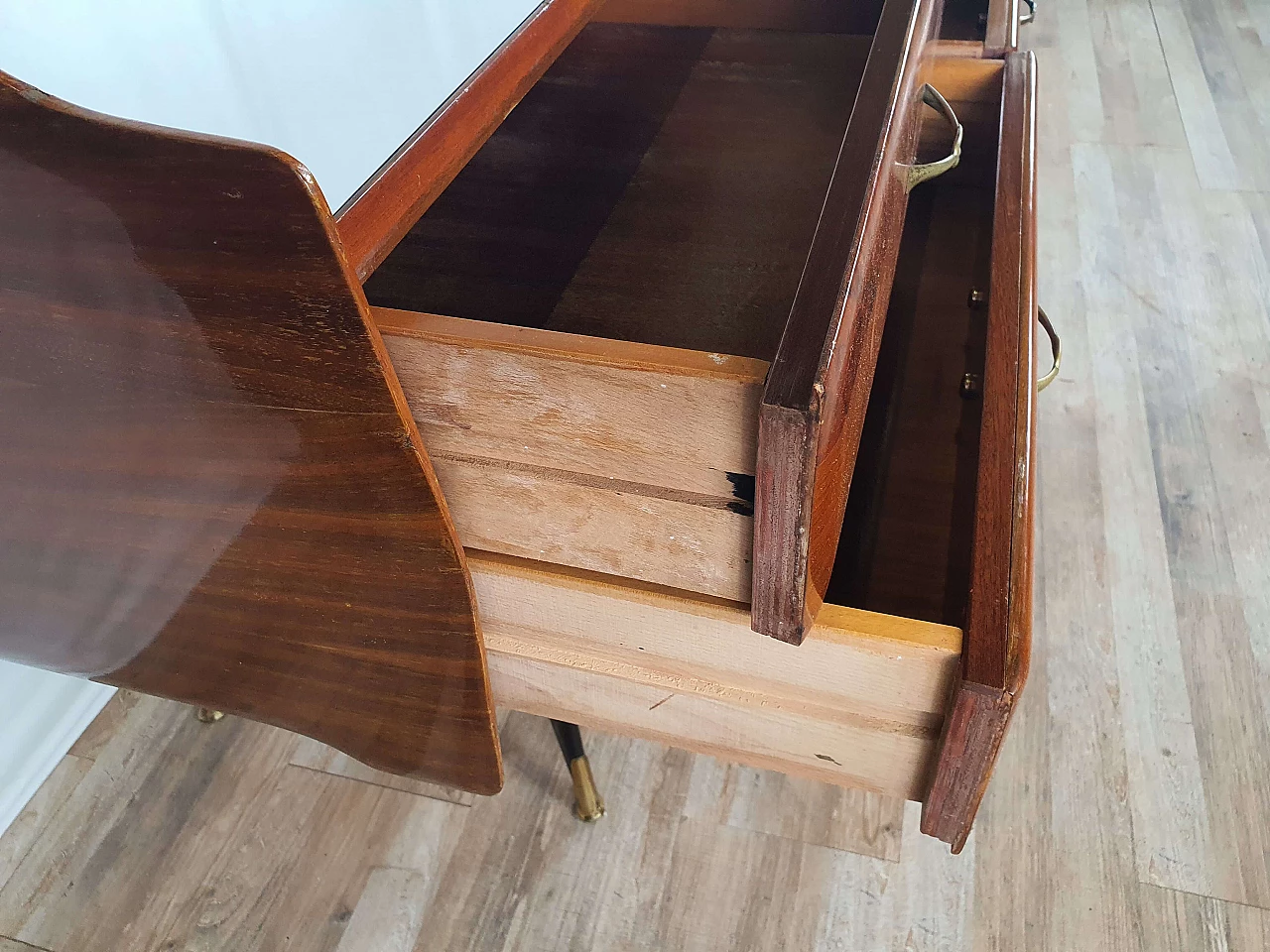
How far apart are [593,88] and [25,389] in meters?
0.52

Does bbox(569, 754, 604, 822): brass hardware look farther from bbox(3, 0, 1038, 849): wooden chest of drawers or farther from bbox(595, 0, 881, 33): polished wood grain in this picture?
bbox(595, 0, 881, 33): polished wood grain

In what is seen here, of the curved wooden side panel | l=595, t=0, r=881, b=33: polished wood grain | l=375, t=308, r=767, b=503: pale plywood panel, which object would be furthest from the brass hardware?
l=595, t=0, r=881, b=33: polished wood grain

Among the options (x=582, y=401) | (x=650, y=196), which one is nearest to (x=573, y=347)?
(x=582, y=401)

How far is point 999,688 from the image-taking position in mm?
407

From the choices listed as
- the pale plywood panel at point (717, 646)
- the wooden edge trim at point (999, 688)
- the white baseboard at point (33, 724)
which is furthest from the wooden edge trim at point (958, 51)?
the white baseboard at point (33, 724)

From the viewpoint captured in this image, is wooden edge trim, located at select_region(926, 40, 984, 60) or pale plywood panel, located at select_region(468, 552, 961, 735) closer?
pale plywood panel, located at select_region(468, 552, 961, 735)

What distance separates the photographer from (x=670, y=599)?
0.45 metres

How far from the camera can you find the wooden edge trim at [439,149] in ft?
1.31

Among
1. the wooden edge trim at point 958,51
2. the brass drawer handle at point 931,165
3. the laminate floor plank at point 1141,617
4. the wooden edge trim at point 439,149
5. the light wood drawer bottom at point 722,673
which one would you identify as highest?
the wooden edge trim at point 439,149

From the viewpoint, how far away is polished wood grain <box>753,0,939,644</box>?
0.33 meters

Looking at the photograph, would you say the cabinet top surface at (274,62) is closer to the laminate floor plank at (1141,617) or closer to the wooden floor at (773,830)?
the wooden floor at (773,830)

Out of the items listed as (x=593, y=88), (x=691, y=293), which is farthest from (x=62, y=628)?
(x=593, y=88)

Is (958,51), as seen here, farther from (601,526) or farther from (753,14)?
(601,526)

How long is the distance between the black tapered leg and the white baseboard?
1.67 ft
